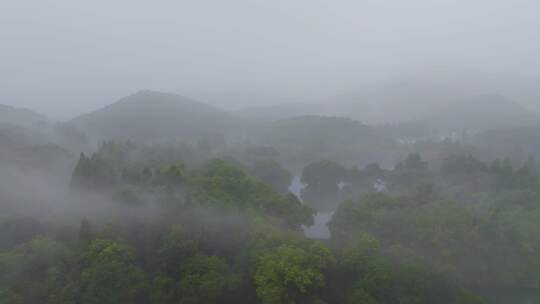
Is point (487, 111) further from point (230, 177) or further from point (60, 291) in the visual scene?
point (60, 291)

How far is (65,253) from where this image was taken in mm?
22594

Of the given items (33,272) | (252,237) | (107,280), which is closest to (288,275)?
(252,237)

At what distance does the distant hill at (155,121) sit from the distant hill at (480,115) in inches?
3210

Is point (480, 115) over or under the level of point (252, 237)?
over

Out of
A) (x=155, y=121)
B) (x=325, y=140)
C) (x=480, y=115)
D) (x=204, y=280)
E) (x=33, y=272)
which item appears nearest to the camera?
(x=204, y=280)

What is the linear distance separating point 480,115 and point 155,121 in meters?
123

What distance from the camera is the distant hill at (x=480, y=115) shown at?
12346 cm

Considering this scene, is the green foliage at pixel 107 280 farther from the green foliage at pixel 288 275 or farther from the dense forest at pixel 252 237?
the green foliage at pixel 288 275

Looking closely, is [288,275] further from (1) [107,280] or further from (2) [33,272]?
(2) [33,272]

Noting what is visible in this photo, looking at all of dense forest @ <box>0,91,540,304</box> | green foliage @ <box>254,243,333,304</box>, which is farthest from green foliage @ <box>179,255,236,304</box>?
green foliage @ <box>254,243,333,304</box>

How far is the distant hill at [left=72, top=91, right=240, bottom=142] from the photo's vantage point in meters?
114

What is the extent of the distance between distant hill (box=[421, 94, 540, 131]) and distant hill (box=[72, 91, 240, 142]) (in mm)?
81528

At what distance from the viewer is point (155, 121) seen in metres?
129

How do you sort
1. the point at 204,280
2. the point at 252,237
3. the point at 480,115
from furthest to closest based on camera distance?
the point at 480,115 → the point at 252,237 → the point at 204,280
